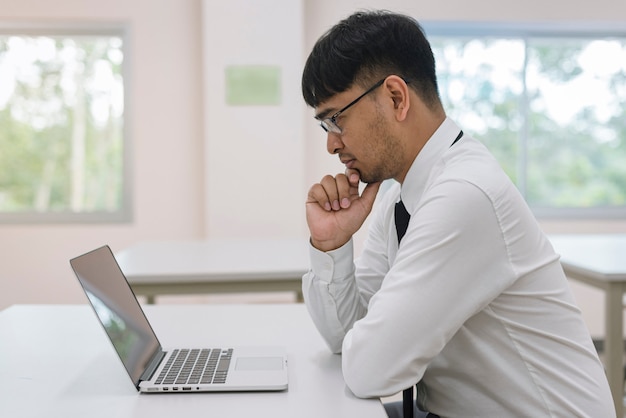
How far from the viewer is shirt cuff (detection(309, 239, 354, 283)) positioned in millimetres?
1302

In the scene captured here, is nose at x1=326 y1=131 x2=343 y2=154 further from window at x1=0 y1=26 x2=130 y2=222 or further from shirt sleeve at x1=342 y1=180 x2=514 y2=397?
window at x1=0 y1=26 x2=130 y2=222

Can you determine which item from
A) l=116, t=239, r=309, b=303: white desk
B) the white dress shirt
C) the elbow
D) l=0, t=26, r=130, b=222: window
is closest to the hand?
the white dress shirt

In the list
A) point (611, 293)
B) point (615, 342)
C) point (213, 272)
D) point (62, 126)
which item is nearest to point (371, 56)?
point (213, 272)

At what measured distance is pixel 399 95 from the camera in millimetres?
1180

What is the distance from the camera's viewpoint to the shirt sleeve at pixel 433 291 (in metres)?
1.00

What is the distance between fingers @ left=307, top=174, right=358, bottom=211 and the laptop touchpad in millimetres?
351

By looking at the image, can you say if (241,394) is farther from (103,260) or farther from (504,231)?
(504,231)

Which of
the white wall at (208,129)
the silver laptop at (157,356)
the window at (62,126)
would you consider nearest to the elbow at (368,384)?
the silver laptop at (157,356)

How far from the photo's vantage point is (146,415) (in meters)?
0.93

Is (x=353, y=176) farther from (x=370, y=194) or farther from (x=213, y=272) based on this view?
(x=213, y=272)

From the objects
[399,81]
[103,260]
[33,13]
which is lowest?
[103,260]

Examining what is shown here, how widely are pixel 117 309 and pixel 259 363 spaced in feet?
0.90

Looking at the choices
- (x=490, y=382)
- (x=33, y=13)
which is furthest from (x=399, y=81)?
(x=33, y=13)

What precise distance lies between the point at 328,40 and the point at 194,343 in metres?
0.67
